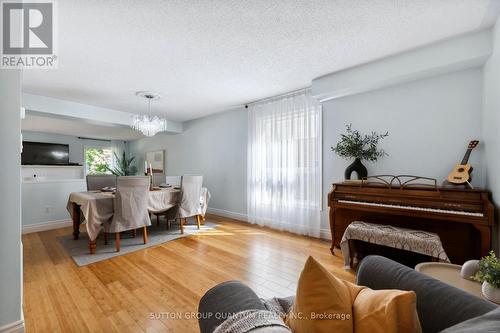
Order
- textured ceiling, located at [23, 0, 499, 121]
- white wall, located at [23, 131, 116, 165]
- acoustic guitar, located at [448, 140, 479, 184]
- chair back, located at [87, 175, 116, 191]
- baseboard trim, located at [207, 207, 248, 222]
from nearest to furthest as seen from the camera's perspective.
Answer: textured ceiling, located at [23, 0, 499, 121] < acoustic guitar, located at [448, 140, 479, 184] < chair back, located at [87, 175, 116, 191] < baseboard trim, located at [207, 207, 248, 222] < white wall, located at [23, 131, 116, 165]

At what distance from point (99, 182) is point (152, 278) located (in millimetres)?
2480

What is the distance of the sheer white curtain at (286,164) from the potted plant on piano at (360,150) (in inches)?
18.0

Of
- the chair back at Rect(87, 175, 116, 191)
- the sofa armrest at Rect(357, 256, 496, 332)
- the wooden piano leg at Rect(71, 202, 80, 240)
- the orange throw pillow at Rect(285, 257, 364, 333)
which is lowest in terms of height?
the wooden piano leg at Rect(71, 202, 80, 240)

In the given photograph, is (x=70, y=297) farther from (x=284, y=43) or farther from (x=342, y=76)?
(x=342, y=76)

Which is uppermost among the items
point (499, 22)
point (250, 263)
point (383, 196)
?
point (499, 22)

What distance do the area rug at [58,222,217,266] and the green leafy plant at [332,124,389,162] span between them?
2459 millimetres

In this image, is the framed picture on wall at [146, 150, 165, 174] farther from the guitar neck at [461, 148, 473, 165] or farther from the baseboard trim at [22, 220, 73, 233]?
the guitar neck at [461, 148, 473, 165]

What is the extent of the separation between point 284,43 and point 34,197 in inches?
175

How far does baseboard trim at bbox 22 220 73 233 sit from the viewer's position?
3490mm

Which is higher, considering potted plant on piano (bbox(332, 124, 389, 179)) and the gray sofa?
potted plant on piano (bbox(332, 124, 389, 179))

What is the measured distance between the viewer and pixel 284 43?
215 centimetres

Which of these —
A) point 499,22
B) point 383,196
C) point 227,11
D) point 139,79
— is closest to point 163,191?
point 139,79

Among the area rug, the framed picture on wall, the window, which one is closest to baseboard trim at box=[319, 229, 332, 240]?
the area rug

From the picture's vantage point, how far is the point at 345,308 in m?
0.61
